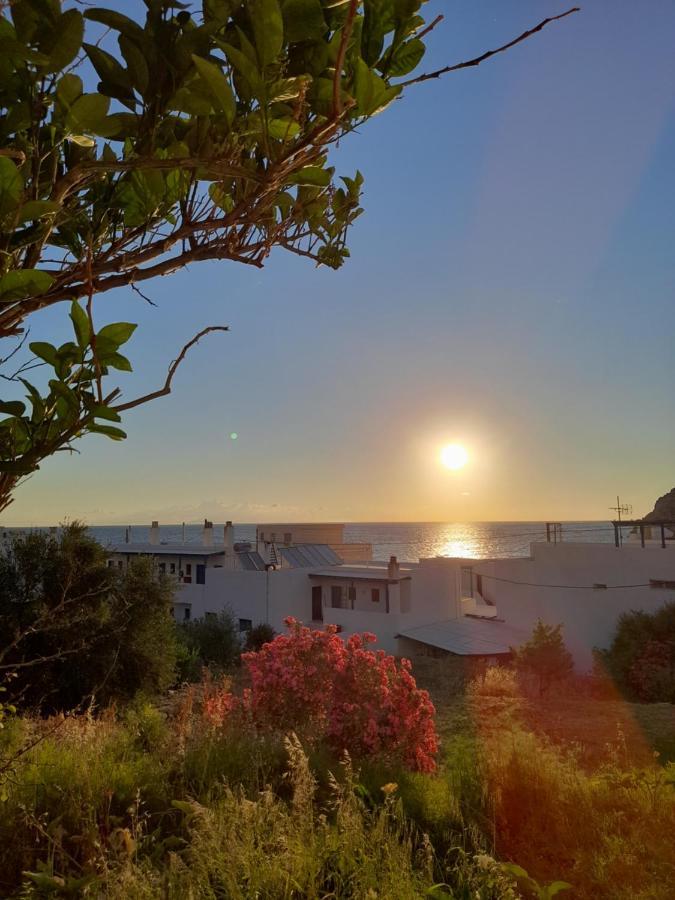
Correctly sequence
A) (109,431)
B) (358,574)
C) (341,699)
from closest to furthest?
(109,431) < (341,699) < (358,574)

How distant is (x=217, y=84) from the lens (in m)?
0.95

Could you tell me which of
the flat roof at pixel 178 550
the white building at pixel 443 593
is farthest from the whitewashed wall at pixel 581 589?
the flat roof at pixel 178 550

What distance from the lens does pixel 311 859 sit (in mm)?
2936

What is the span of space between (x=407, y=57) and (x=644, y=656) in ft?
65.2

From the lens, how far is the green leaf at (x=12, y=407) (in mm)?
1186

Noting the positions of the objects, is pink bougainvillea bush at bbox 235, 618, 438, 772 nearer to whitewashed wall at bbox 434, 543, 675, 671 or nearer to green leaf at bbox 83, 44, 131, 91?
green leaf at bbox 83, 44, 131, 91

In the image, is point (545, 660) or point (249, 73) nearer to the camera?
point (249, 73)

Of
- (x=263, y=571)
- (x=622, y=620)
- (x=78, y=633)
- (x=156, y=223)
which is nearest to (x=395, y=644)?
(x=263, y=571)

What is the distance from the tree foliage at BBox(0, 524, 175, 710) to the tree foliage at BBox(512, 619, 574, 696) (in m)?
10.9

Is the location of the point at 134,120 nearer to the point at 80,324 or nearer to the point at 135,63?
the point at 135,63

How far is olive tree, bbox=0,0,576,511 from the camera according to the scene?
0.97m

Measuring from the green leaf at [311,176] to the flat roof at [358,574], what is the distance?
24.6m

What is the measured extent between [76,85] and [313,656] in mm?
7469

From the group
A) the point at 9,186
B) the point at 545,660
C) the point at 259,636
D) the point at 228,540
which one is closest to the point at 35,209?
the point at 9,186
